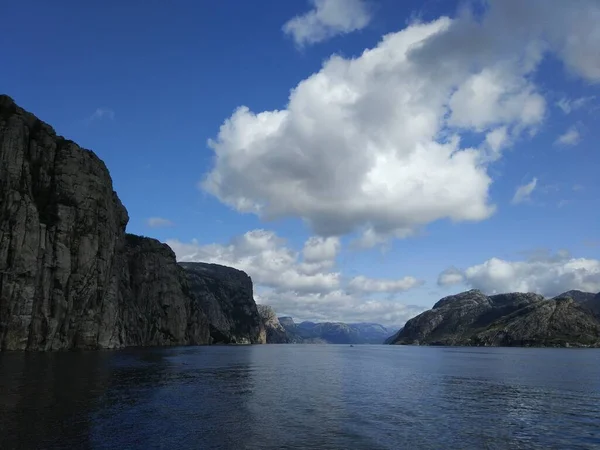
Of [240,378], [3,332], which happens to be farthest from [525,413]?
[3,332]

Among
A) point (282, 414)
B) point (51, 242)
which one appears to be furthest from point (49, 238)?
point (282, 414)

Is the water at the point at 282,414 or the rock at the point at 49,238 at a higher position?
the rock at the point at 49,238

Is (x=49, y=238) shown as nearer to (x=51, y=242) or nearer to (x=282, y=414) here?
(x=51, y=242)

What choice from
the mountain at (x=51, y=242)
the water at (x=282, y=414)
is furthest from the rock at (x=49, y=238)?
the water at (x=282, y=414)

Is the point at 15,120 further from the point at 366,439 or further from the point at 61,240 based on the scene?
the point at 366,439

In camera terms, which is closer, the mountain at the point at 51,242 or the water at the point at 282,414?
the water at the point at 282,414

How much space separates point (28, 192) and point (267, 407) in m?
129

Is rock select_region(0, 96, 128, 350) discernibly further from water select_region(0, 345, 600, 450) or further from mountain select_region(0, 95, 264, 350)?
water select_region(0, 345, 600, 450)

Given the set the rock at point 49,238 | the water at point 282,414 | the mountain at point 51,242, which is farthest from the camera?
the mountain at point 51,242

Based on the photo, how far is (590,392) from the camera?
214ft

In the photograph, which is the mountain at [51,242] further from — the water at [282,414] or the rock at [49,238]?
the water at [282,414]

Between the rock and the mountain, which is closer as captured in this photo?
the rock

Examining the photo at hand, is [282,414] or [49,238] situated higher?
[49,238]

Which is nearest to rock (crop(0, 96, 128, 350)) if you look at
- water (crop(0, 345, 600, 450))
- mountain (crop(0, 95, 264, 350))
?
mountain (crop(0, 95, 264, 350))
